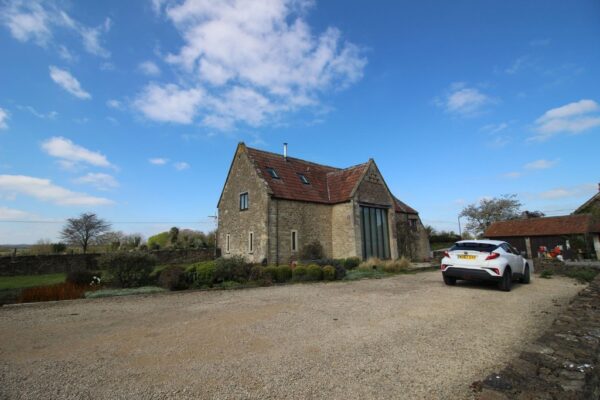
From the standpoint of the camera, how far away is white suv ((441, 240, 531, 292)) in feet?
30.9

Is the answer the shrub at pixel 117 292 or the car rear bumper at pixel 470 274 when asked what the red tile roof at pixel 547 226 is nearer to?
the car rear bumper at pixel 470 274

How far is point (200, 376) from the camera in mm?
3721

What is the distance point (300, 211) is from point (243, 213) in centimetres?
416

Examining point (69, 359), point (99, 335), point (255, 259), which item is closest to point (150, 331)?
point (99, 335)

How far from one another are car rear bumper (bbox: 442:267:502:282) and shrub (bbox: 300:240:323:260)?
10.8 m

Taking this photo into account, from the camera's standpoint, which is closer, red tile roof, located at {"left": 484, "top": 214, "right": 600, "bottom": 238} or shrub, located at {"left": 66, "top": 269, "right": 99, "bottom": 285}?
shrub, located at {"left": 66, "top": 269, "right": 99, "bottom": 285}

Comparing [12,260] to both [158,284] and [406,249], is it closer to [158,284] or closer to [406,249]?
[158,284]

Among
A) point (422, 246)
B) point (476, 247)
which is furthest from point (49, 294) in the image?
point (422, 246)

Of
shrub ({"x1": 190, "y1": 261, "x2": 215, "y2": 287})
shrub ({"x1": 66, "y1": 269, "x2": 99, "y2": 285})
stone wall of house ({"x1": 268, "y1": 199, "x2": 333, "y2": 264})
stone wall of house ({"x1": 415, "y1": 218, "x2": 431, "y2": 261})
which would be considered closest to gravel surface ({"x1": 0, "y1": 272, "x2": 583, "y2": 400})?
shrub ({"x1": 190, "y1": 261, "x2": 215, "y2": 287})

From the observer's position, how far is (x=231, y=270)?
12.5 metres

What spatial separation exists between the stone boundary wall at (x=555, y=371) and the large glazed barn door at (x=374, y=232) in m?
17.5

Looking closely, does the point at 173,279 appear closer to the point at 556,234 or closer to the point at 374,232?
the point at 374,232

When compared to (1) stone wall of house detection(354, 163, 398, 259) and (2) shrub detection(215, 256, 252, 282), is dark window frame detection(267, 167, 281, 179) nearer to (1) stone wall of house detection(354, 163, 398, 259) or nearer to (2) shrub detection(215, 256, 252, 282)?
(1) stone wall of house detection(354, 163, 398, 259)

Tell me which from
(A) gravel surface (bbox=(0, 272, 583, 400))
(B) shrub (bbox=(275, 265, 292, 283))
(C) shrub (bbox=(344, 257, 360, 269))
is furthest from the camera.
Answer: (C) shrub (bbox=(344, 257, 360, 269))
